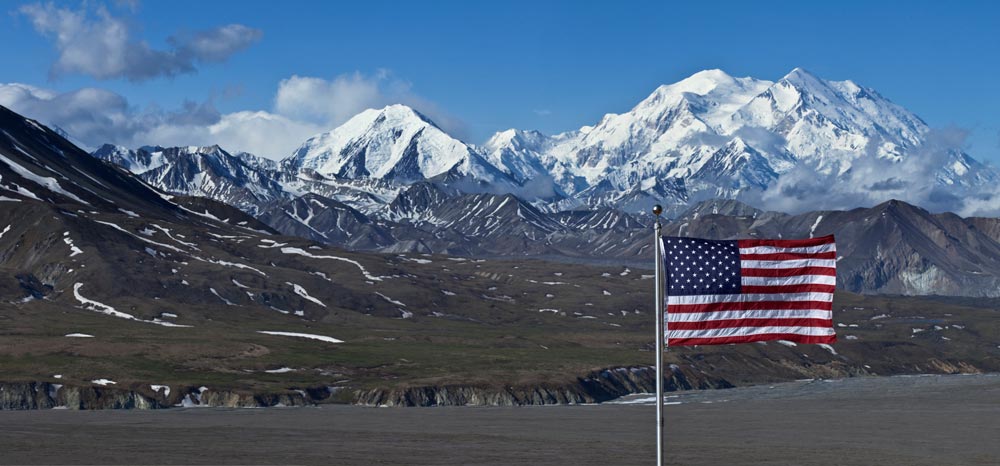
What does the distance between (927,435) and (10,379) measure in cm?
11074

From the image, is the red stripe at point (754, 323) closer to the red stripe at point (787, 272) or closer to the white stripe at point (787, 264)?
the red stripe at point (787, 272)

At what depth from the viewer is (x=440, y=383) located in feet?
641

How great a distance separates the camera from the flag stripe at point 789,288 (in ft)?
158

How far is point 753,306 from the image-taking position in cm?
4825

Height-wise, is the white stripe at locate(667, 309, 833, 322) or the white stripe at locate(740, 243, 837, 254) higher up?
the white stripe at locate(740, 243, 837, 254)

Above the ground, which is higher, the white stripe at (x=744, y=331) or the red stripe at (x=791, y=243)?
the red stripe at (x=791, y=243)

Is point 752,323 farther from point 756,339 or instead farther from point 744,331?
point 756,339

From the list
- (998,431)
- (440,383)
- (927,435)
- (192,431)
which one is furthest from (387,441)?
(440,383)

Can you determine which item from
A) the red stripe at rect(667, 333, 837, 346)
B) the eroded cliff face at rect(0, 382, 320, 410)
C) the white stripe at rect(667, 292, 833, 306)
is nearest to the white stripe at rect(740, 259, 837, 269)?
the white stripe at rect(667, 292, 833, 306)

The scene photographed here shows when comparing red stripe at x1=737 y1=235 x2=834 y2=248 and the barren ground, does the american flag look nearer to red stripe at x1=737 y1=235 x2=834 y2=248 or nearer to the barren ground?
red stripe at x1=737 y1=235 x2=834 y2=248

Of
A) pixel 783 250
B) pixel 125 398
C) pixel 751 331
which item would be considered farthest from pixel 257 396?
pixel 783 250

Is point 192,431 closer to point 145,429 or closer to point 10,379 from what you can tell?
point 145,429

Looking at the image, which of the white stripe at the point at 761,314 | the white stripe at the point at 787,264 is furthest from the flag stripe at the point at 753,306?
the white stripe at the point at 787,264

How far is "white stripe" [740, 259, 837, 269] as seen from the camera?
47938mm
